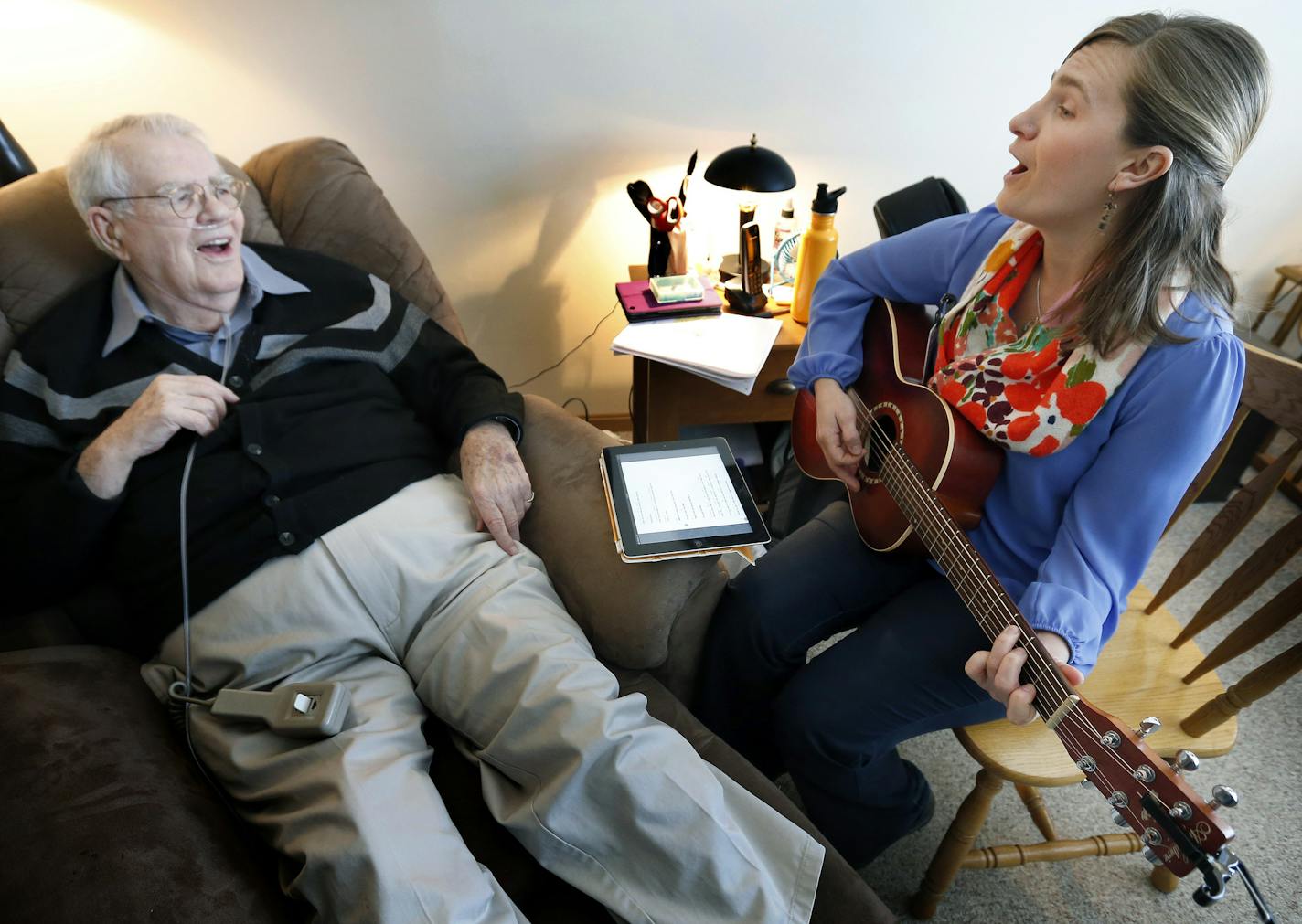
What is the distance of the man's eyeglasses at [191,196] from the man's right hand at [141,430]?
0.86ft

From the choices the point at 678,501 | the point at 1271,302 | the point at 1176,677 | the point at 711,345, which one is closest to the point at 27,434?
the point at 678,501

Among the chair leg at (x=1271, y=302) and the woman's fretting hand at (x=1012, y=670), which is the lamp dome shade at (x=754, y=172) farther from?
the chair leg at (x=1271, y=302)

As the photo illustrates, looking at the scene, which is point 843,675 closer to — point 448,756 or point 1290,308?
point 448,756

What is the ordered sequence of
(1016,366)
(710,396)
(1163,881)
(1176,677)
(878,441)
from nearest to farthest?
(1016,366)
(1176,677)
(878,441)
(1163,881)
(710,396)

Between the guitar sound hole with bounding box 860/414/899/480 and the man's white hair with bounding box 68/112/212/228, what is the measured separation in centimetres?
119

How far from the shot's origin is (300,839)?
2.87 feet

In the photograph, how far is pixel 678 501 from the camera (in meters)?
1.16

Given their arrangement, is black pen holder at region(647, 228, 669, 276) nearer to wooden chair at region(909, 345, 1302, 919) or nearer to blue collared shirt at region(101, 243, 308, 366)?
blue collared shirt at region(101, 243, 308, 366)

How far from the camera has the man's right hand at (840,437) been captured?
129 centimetres

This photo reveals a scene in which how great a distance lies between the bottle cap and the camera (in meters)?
1.56

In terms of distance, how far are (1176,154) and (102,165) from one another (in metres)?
1.43

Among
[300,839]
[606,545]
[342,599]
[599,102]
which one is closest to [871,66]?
[599,102]

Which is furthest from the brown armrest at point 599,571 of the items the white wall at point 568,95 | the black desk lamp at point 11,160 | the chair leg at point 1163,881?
the black desk lamp at point 11,160

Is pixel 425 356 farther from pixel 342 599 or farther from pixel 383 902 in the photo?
pixel 383 902
